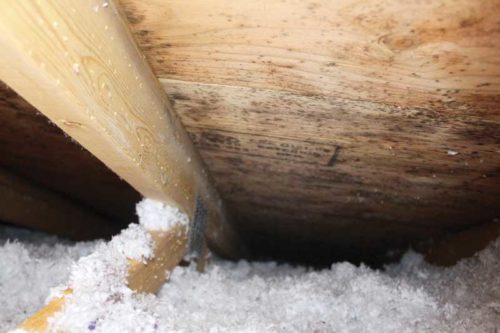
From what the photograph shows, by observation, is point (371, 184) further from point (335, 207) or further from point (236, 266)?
point (236, 266)

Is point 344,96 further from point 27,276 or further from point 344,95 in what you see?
point 27,276

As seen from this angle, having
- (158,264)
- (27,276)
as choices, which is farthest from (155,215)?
(27,276)

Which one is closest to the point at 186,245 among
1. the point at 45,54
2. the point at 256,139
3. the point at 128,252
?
the point at 128,252

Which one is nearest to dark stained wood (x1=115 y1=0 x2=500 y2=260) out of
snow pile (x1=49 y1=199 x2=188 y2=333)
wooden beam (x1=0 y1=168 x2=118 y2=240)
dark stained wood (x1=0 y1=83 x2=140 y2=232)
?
snow pile (x1=49 y1=199 x2=188 y2=333)

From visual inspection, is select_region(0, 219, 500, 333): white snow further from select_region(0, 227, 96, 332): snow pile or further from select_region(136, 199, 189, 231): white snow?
select_region(136, 199, 189, 231): white snow

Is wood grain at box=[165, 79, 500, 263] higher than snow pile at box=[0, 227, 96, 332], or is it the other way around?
wood grain at box=[165, 79, 500, 263]
